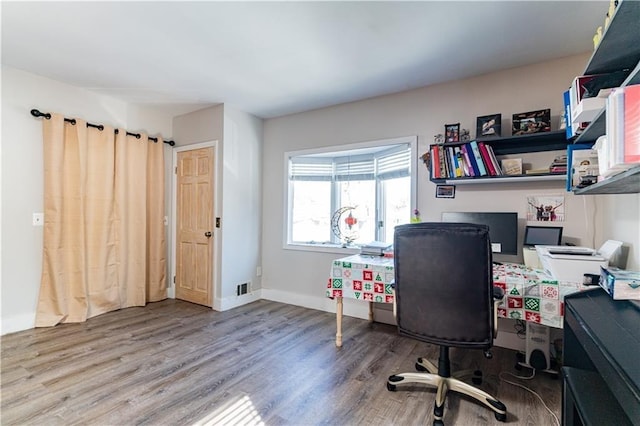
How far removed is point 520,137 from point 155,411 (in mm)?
3193

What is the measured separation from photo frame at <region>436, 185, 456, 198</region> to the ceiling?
1.04 metres

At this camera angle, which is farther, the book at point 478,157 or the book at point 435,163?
the book at point 435,163

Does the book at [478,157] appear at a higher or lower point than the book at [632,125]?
higher

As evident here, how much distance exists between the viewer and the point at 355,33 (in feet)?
7.11

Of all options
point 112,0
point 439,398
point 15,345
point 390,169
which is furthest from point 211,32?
point 15,345

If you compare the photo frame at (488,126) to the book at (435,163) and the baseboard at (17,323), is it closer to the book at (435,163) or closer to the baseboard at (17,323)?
the book at (435,163)

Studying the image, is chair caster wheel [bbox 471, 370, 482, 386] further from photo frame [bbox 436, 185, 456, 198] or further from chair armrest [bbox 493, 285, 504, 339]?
photo frame [bbox 436, 185, 456, 198]

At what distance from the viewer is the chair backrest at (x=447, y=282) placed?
5.31ft

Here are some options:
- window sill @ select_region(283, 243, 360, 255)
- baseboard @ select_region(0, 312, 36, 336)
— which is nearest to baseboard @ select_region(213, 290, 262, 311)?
window sill @ select_region(283, 243, 360, 255)

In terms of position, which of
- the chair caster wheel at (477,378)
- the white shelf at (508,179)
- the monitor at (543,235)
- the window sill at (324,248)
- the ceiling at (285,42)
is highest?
the ceiling at (285,42)

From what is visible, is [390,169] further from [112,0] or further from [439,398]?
[112,0]

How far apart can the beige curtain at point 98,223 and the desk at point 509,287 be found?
2571 millimetres

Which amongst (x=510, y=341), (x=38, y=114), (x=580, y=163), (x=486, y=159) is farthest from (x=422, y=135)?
(x=38, y=114)

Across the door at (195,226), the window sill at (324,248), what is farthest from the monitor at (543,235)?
the door at (195,226)
